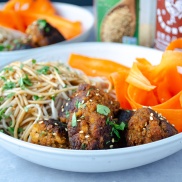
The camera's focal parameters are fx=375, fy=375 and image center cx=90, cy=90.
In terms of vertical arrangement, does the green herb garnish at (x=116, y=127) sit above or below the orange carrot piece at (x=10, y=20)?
above

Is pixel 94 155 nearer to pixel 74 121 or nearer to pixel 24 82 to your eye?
pixel 74 121

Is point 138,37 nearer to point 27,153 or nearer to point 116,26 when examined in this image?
point 116,26

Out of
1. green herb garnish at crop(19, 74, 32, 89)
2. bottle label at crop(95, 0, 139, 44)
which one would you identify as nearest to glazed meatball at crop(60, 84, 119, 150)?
green herb garnish at crop(19, 74, 32, 89)

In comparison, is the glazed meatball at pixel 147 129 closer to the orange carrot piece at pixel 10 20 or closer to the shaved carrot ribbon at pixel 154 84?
the shaved carrot ribbon at pixel 154 84

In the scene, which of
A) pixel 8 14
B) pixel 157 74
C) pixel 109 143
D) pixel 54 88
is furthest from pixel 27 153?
pixel 8 14

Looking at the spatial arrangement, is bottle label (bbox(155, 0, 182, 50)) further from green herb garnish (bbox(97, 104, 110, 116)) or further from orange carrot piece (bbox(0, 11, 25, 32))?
orange carrot piece (bbox(0, 11, 25, 32))

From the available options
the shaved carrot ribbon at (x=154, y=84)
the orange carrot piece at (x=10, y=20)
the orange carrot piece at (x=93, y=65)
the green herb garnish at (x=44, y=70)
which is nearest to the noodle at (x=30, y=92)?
the green herb garnish at (x=44, y=70)

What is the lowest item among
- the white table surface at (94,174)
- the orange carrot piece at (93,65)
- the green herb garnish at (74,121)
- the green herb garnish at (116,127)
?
the white table surface at (94,174)
